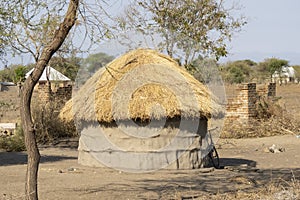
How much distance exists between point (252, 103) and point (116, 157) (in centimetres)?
1065

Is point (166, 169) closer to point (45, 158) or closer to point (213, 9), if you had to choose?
point (45, 158)

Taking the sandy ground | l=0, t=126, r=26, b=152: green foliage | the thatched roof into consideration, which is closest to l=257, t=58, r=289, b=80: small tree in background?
l=0, t=126, r=26, b=152: green foliage

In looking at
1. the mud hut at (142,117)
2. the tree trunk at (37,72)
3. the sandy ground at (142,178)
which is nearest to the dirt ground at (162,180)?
the sandy ground at (142,178)

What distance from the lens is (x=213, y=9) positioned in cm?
2206

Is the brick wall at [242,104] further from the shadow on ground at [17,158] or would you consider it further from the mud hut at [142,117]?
the mud hut at [142,117]

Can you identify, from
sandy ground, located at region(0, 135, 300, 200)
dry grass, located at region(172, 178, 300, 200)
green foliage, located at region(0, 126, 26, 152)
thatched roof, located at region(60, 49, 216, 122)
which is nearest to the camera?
dry grass, located at region(172, 178, 300, 200)

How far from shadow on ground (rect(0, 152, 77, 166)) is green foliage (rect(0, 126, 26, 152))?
72 cm

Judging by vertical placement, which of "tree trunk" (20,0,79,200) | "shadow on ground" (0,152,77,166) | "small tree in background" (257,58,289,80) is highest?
"small tree in background" (257,58,289,80)

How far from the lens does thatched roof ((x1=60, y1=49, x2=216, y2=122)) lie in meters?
11.6

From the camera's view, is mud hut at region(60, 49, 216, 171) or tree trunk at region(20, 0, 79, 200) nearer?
tree trunk at region(20, 0, 79, 200)

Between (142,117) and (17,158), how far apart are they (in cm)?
492

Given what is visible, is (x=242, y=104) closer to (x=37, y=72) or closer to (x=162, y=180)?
(x=162, y=180)

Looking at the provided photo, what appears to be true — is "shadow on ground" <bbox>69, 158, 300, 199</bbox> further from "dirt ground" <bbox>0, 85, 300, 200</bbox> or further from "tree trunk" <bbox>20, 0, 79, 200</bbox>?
"tree trunk" <bbox>20, 0, 79, 200</bbox>

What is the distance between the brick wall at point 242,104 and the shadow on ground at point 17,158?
26.0 ft
